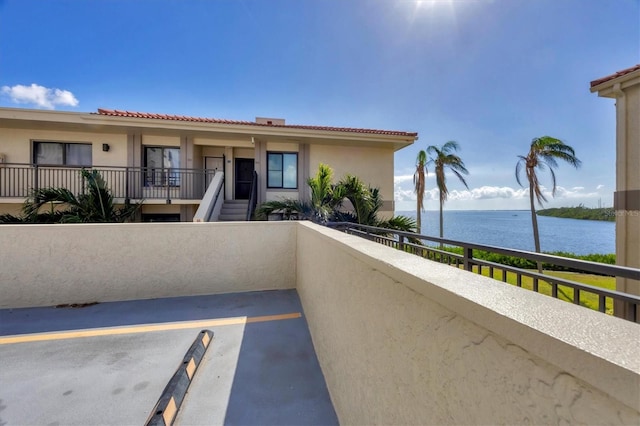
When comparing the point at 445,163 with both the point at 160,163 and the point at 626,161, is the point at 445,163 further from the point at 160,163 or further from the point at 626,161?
the point at 160,163

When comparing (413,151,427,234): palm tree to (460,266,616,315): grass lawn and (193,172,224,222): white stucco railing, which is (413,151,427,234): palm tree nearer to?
(460,266,616,315): grass lawn

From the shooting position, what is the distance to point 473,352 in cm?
87

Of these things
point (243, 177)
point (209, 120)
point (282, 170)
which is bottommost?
point (243, 177)

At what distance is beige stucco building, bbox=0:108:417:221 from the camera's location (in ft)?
28.3

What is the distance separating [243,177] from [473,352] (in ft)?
36.7

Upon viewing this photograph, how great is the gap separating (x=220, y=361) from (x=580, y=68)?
1141 centimetres

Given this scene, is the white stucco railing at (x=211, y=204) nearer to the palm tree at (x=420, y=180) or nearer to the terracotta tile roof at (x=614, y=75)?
the terracotta tile roof at (x=614, y=75)

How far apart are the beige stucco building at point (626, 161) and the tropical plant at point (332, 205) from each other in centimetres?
418

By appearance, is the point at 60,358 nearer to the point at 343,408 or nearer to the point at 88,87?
the point at 343,408

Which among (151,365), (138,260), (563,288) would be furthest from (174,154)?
(563,288)

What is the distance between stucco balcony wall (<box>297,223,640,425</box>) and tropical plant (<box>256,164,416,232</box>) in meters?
4.71

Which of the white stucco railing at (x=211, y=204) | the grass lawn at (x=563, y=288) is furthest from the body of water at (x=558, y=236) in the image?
the white stucco railing at (x=211, y=204)

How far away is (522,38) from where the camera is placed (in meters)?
6.86

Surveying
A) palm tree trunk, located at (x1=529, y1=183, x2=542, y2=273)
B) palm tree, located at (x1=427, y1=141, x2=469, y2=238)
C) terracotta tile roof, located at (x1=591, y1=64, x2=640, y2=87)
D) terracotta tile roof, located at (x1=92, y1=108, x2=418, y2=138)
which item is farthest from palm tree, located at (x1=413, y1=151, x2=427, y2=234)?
terracotta tile roof, located at (x1=591, y1=64, x2=640, y2=87)
